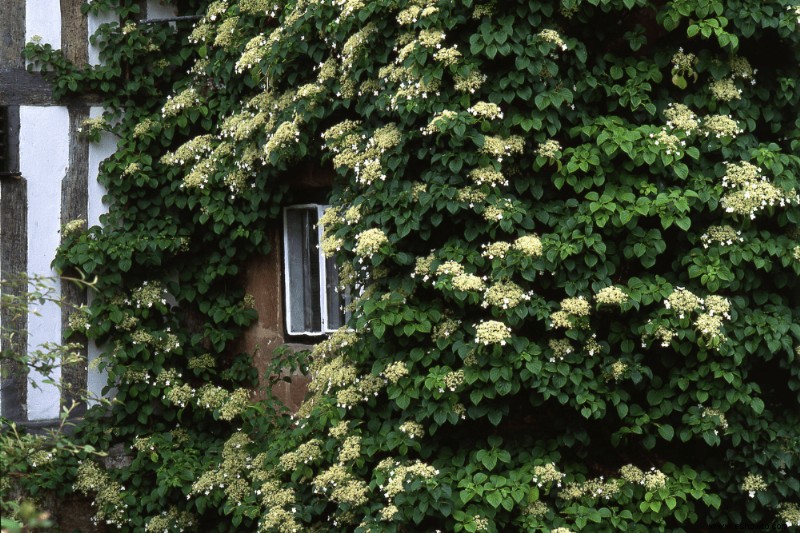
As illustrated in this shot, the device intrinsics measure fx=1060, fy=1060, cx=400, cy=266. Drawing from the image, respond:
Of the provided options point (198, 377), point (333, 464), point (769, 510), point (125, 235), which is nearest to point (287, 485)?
point (333, 464)

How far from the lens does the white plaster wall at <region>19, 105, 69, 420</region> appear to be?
8406mm

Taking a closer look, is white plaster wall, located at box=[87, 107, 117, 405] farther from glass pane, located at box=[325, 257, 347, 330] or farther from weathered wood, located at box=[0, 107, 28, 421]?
glass pane, located at box=[325, 257, 347, 330]

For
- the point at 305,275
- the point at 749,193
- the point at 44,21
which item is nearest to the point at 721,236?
the point at 749,193

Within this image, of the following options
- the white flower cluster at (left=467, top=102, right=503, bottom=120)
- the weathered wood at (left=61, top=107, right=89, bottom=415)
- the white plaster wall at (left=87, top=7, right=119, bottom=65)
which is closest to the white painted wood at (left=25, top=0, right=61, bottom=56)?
the white plaster wall at (left=87, top=7, right=119, bottom=65)

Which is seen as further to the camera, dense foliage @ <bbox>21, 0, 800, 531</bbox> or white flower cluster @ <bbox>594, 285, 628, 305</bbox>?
dense foliage @ <bbox>21, 0, 800, 531</bbox>

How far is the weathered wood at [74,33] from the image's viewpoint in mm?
8695

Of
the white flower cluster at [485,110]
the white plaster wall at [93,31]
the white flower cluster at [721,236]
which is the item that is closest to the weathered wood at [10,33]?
the white plaster wall at [93,31]

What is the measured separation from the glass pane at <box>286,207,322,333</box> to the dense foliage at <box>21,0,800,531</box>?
1.11m

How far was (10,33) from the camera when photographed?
28.0 ft

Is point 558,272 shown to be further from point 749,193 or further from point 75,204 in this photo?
point 75,204

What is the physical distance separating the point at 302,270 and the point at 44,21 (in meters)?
2.91

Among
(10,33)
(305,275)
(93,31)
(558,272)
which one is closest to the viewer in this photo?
(558,272)

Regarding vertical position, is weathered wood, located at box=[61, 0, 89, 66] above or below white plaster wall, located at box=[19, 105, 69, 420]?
above

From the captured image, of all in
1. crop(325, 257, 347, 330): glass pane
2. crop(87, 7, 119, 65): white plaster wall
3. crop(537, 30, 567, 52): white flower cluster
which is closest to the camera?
crop(537, 30, 567, 52): white flower cluster
